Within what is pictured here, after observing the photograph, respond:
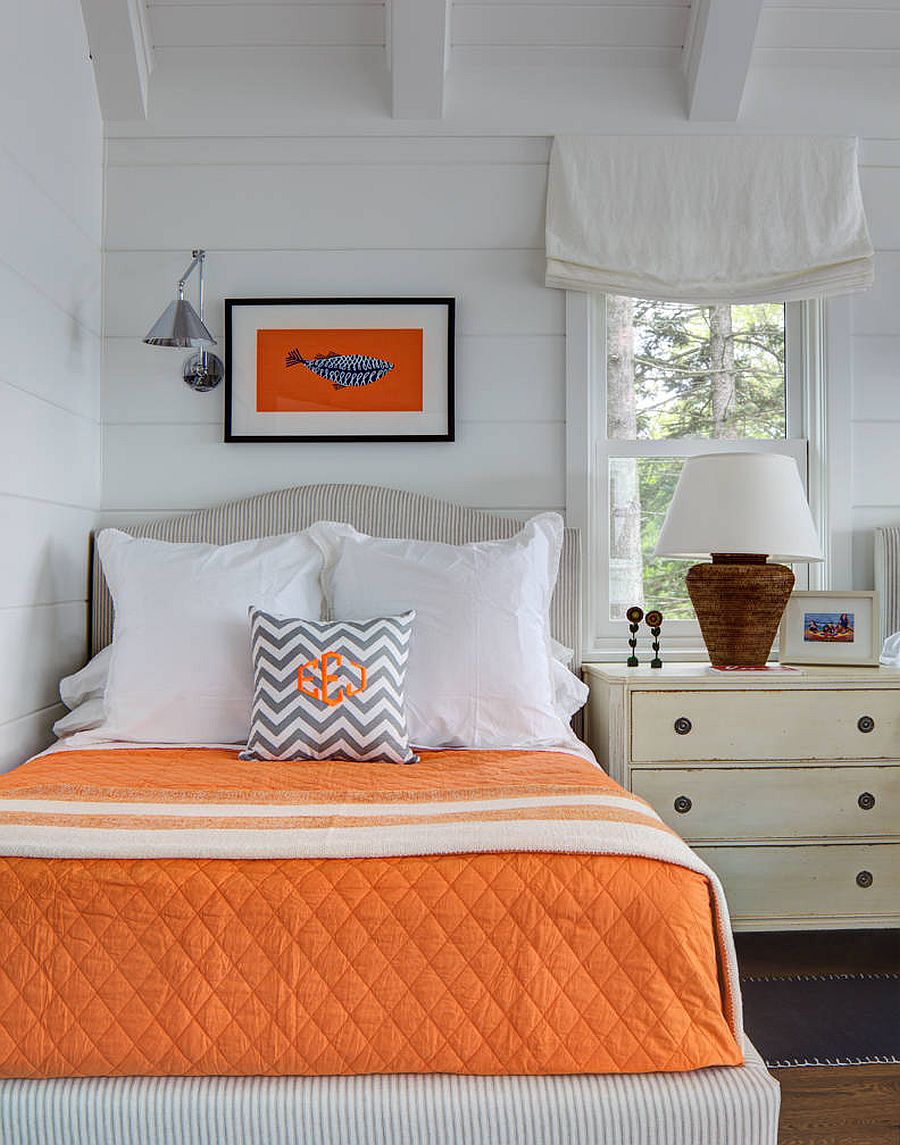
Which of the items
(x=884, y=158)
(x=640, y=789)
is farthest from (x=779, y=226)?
(x=640, y=789)

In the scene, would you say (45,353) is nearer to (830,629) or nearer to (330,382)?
(330,382)

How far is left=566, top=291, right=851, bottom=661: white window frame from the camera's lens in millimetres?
2848

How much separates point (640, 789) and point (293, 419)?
54.2 inches

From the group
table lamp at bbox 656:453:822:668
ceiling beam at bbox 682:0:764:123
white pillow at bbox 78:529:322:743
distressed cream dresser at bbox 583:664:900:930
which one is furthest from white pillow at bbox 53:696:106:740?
ceiling beam at bbox 682:0:764:123

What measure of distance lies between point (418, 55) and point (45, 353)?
126 centimetres

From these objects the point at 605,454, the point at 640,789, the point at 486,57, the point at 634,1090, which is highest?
the point at 486,57

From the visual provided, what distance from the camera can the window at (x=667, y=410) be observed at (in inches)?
115

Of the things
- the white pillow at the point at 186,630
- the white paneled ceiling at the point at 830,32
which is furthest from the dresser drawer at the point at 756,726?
the white paneled ceiling at the point at 830,32

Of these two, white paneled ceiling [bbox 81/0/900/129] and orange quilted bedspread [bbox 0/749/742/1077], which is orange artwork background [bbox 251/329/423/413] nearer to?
white paneled ceiling [bbox 81/0/900/129]

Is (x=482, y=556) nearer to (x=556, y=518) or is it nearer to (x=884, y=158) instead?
(x=556, y=518)

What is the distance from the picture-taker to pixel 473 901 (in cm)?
136

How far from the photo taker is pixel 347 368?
9.27ft

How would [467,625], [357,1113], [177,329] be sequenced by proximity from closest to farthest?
[357,1113]
[467,625]
[177,329]

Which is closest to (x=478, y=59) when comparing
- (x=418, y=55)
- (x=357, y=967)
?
(x=418, y=55)
